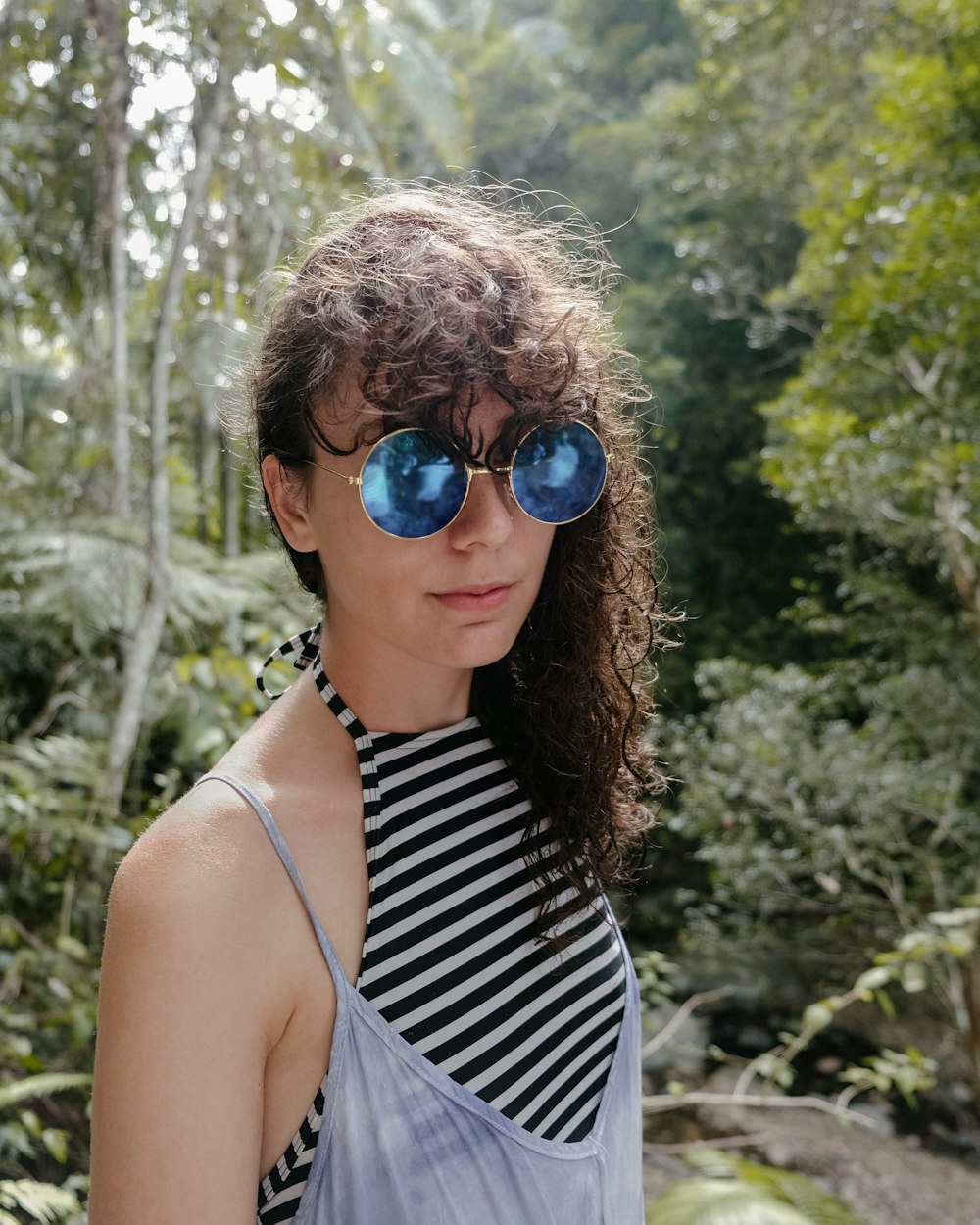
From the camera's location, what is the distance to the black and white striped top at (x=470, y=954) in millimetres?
Result: 825

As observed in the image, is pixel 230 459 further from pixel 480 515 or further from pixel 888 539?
pixel 480 515

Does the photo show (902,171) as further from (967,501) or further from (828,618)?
(828,618)

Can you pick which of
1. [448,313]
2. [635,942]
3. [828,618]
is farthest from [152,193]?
[635,942]

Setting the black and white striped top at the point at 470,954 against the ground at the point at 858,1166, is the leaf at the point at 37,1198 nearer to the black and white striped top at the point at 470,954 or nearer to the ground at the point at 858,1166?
the black and white striped top at the point at 470,954

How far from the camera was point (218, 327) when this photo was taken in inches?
130

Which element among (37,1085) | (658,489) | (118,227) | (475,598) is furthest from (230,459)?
→ (475,598)

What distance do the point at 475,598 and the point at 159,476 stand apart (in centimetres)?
234

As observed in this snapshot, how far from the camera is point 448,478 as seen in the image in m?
0.85

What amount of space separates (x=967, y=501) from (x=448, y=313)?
445cm

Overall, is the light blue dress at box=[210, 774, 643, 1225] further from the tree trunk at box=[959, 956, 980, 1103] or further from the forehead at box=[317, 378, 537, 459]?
the tree trunk at box=[959, 956, 980, 1103]

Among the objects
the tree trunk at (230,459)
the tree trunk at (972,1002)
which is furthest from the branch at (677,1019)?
the tree trunk at (230,459)

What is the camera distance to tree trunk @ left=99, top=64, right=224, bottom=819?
2.95m

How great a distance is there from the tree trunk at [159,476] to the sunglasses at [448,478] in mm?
2237

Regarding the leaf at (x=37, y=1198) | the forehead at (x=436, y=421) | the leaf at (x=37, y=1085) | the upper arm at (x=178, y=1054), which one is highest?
the forehead at (x=436, y=421)
